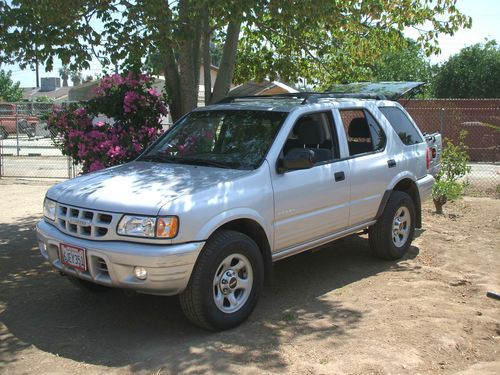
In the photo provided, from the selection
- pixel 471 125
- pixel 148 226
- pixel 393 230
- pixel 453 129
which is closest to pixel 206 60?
pixel 393 230

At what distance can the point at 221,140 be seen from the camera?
18.1 feet

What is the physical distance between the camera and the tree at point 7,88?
4486 cm

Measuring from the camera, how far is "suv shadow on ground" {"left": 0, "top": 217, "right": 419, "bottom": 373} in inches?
163

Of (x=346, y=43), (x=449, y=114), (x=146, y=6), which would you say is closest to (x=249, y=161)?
(x=146, y=6)

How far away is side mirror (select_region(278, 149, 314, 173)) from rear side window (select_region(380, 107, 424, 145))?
2.08 meters

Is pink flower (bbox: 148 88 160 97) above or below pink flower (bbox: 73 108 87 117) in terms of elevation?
above

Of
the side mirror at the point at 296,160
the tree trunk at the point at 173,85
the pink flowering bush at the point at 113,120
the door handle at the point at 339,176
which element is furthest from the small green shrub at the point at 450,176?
the side mirror at the point at 296,160

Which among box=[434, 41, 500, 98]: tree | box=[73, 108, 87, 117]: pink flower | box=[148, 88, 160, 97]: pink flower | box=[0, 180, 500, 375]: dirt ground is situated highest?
Result: box=[434, 41, 500, 98]: tree

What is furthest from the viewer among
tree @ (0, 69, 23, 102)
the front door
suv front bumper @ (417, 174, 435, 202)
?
tree @ (0, 69, 23, 102)

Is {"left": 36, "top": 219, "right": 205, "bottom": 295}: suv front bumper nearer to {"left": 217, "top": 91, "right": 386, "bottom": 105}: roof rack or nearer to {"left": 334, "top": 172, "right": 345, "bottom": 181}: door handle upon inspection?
{"left": 334, "top": 172, "right": 345, "bottom": 181}: door handle

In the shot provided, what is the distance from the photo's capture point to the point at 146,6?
6.38 m

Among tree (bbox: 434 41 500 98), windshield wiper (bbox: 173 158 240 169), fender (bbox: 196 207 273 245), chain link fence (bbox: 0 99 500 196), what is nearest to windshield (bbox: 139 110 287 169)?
windshield wiper (bbox: 173 158 240 169)

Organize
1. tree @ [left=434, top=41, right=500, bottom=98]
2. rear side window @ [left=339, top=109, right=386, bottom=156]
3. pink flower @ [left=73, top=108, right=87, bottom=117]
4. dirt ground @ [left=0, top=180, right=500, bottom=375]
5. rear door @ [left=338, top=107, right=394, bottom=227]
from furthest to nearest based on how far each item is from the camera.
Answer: tree @ [left=434, top=41, right=500, bottom=98], pink flower @ [left=73, top=108, right=87, bottom=117], rear side window @ [left=339, top=109, right=386, bottom=156], rear door @ [left=338, top=107, right=394, bottom=227], dirt ground @ [left=0, top=180, right=500, bottom=375]

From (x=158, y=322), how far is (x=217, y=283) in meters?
0.73
